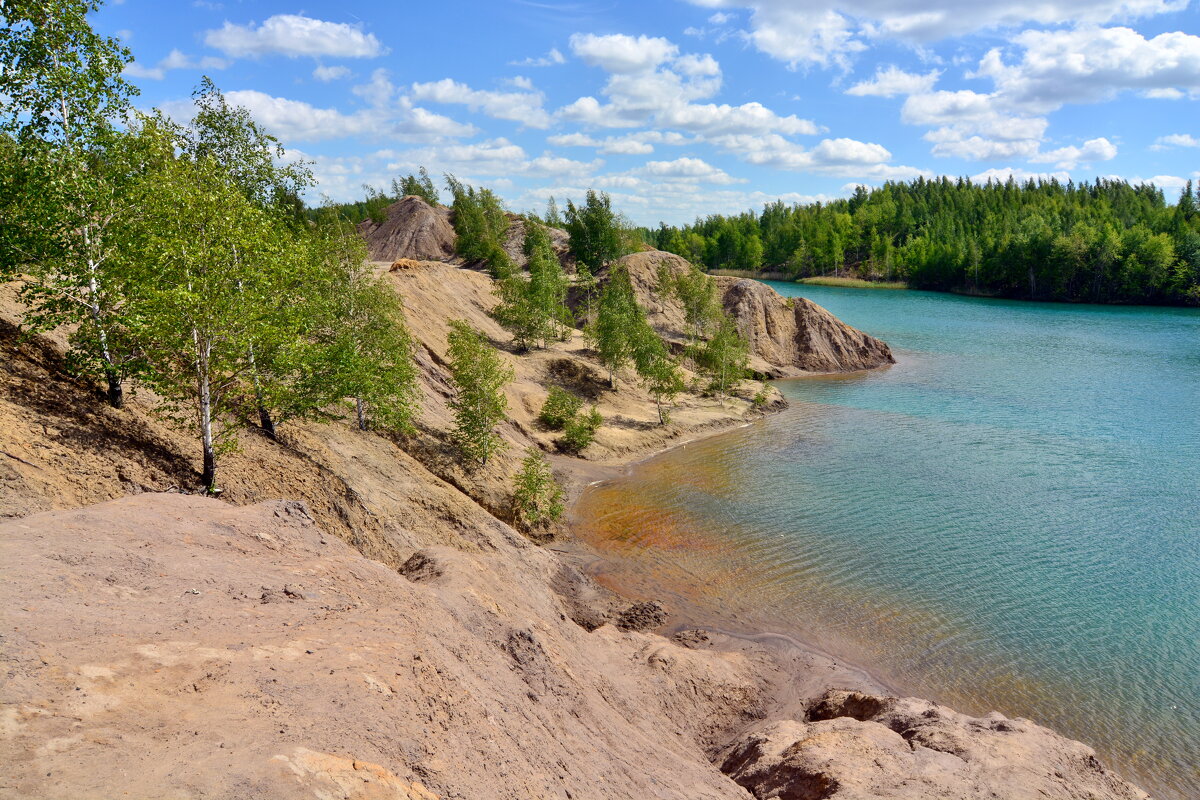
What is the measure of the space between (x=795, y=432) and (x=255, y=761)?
4350 centimetres

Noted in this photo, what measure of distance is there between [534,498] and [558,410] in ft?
40.3

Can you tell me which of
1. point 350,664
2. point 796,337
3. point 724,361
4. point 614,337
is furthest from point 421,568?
point 796,337

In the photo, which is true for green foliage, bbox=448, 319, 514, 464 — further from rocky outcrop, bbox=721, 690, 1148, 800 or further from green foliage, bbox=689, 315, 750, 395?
green foliage, bbox=689, 315, 750, 395

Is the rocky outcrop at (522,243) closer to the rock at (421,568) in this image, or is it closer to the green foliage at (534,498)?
the green foliage at (534,498)

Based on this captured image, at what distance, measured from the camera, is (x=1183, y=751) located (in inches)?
703

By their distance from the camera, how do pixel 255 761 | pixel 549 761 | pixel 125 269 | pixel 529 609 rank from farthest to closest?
1. pixel 529 609
2. pixel 125 269
3. pixel 549 761
4. pixel 255 761

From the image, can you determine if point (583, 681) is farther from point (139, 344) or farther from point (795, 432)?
point (795, 432)

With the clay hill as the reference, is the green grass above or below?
above

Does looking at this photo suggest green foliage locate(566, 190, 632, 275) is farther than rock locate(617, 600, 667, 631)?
Yes

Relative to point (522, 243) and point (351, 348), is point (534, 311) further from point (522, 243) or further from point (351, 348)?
point (522, 243)

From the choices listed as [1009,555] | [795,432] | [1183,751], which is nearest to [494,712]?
[1183,751]

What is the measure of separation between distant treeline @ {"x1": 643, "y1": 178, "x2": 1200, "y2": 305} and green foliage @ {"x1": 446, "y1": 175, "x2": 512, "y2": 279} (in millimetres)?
72315

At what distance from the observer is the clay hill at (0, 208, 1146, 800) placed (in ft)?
28.0

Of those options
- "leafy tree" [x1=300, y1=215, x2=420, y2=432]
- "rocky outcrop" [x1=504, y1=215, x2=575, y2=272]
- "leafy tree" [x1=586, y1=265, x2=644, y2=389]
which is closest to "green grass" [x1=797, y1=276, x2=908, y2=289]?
"rocky outcrop" [x1=504, y1=215, x2=575, y2=272]
